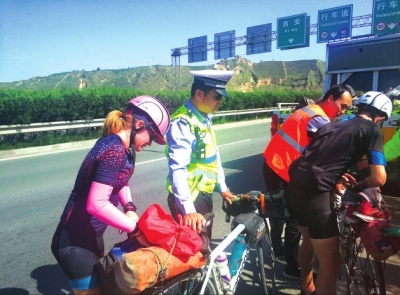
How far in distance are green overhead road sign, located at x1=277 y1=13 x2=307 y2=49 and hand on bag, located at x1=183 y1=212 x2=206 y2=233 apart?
994 inches

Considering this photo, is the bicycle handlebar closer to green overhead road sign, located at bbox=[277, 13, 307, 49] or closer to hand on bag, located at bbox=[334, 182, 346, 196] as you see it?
hand on bag, located at bbox=[334, 182, 346, 196]

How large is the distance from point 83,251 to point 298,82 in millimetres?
82570

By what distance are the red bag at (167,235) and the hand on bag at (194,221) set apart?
0.81ft

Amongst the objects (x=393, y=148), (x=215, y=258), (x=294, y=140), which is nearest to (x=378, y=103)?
(x=294, y=140)

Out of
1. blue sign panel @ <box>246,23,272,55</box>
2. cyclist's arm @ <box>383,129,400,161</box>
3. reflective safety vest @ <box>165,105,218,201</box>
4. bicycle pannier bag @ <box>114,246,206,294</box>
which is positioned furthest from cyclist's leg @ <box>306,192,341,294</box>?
blue sign panel @ <box>246,23,272,55</box>

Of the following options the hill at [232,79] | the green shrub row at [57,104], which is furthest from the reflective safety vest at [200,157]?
the hill at [232,79]

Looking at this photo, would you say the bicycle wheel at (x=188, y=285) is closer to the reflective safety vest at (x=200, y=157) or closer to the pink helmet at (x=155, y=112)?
the reflective safety vest at (x=200, y=157)

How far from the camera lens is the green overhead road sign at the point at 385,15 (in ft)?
62.6

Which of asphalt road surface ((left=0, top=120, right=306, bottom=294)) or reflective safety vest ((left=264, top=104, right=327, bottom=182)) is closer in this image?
reflective safety vest ((left=264, top=104, right=327, bottom=182))

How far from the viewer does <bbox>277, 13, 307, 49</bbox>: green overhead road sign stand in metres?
24.9

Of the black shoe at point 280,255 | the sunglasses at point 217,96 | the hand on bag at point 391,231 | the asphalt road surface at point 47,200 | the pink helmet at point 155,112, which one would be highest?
the sunglasses at point 217,96

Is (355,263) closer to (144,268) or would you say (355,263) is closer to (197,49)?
(144,268)

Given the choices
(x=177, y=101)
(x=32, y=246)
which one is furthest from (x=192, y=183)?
(x=177, y=101)

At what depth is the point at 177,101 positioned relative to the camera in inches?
842
